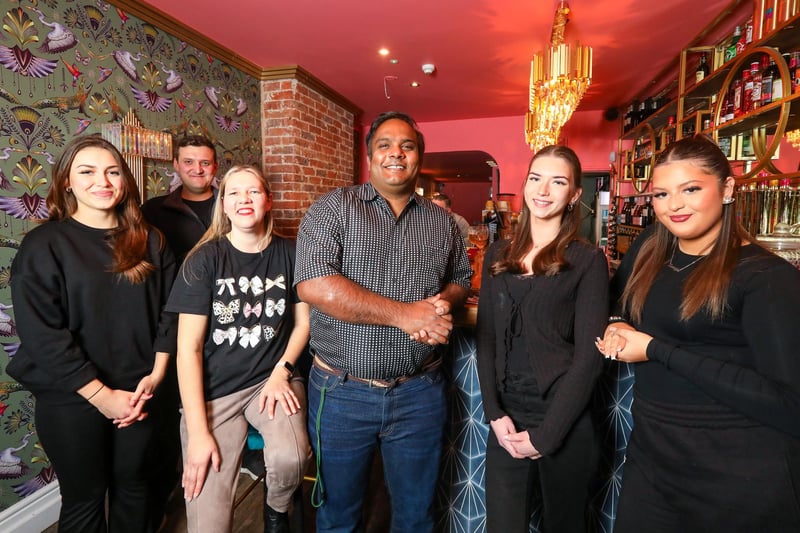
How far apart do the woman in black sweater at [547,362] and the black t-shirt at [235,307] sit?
2.38 ft

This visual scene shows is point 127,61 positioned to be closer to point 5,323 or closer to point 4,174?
point 4,174

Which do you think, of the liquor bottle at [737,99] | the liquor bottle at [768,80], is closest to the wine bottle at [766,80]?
the liquor bottle at [768,80]

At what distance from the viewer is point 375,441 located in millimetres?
1349

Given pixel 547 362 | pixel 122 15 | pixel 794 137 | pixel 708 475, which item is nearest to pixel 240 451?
pixel 547 362

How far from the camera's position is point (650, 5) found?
9.63 feet

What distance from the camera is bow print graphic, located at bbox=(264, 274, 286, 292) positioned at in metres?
1.41

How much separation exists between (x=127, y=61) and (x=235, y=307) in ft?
7.94

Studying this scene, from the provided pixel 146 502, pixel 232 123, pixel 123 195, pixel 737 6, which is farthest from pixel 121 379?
pixel 737 6

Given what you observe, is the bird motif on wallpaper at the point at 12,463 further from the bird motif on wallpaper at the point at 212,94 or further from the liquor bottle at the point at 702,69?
the liquor bottle at the point at 702,69

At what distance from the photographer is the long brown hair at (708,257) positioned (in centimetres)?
96

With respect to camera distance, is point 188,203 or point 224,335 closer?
point 224,335

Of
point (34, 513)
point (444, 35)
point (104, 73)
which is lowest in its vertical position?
point (34, 513)

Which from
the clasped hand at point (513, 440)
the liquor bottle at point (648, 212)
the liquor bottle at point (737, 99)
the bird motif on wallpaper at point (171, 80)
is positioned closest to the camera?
the clasped hand at point (513, 440)

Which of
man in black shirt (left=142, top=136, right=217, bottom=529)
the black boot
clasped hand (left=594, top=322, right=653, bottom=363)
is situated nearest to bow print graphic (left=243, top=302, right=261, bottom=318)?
the black boot
